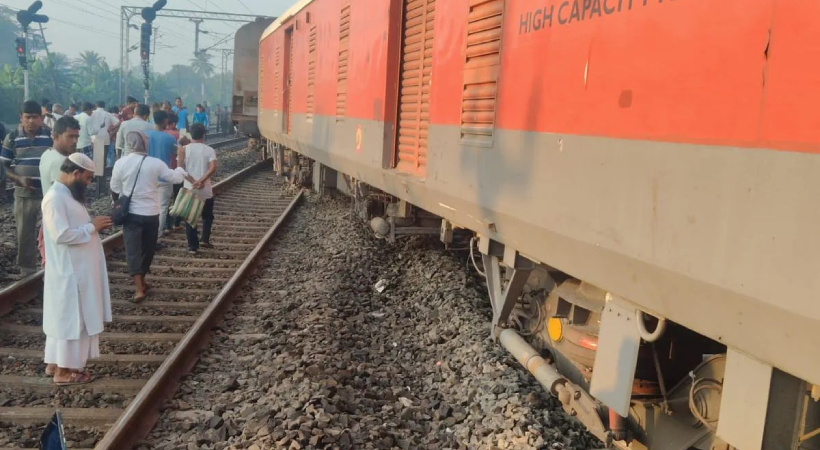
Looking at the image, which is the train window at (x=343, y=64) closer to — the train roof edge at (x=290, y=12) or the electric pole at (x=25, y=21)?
the train roof edge at (x=290, y=12)

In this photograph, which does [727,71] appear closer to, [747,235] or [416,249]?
[747,235]

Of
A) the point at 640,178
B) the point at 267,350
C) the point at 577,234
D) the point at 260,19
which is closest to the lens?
the point at 640,178

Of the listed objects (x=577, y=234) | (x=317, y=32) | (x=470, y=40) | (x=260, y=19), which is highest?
(x=260, y=19)

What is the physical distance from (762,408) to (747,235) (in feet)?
2.06

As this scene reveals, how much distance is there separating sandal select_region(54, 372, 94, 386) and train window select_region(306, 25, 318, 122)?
648 cm

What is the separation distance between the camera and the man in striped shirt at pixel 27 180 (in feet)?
24.4

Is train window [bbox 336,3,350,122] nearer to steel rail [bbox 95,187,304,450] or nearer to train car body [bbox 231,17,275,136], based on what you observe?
steel rail [bbox 95,187,304,450]

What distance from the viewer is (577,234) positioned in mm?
3369

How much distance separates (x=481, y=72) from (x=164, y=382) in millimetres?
3089

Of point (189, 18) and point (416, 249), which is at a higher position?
point (189, 18)

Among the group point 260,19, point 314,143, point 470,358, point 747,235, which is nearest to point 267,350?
point 470,358

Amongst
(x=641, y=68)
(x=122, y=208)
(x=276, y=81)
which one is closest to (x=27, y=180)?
(x=122, y=208)

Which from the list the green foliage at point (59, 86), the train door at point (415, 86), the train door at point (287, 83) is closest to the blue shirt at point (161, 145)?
the train door at point (415, 86)

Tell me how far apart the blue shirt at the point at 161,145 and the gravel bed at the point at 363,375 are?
244 cm
